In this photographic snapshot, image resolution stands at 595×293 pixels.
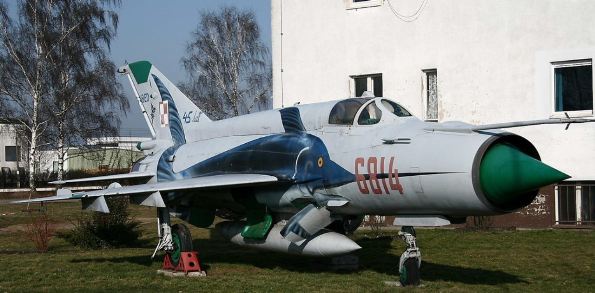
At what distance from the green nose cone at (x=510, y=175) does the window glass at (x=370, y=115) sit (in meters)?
2.26

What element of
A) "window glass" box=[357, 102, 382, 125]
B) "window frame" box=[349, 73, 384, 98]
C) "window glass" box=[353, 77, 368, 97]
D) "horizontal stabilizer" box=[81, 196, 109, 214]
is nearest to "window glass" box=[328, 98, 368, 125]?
"window glass" box=[357, 102, 382, 125]

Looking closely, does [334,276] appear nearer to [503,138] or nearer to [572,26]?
[503,138]

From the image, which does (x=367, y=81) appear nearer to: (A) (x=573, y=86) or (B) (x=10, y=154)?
(A) (x=573, y=86)

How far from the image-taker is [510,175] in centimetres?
908

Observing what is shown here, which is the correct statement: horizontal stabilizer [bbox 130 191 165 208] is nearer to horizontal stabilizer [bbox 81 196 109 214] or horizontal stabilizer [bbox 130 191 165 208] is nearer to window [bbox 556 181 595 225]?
horizontal stabilizer [bbox 81 196 109 214]

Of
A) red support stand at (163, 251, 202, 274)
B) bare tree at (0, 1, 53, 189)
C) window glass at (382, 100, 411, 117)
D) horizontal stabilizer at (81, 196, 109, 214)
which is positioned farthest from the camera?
bare tree at (0, 1, 53, 189)

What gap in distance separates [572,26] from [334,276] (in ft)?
31.7

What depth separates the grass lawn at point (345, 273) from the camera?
11359 millimetres

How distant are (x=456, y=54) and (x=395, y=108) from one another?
944cm

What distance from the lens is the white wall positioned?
61.4 ft

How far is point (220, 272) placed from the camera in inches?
520

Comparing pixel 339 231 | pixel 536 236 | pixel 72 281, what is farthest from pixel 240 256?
pixel 536 236

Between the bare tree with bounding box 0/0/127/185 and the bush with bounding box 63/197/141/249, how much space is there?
26.0m

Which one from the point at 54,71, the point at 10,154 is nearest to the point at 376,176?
the point at 54,71
